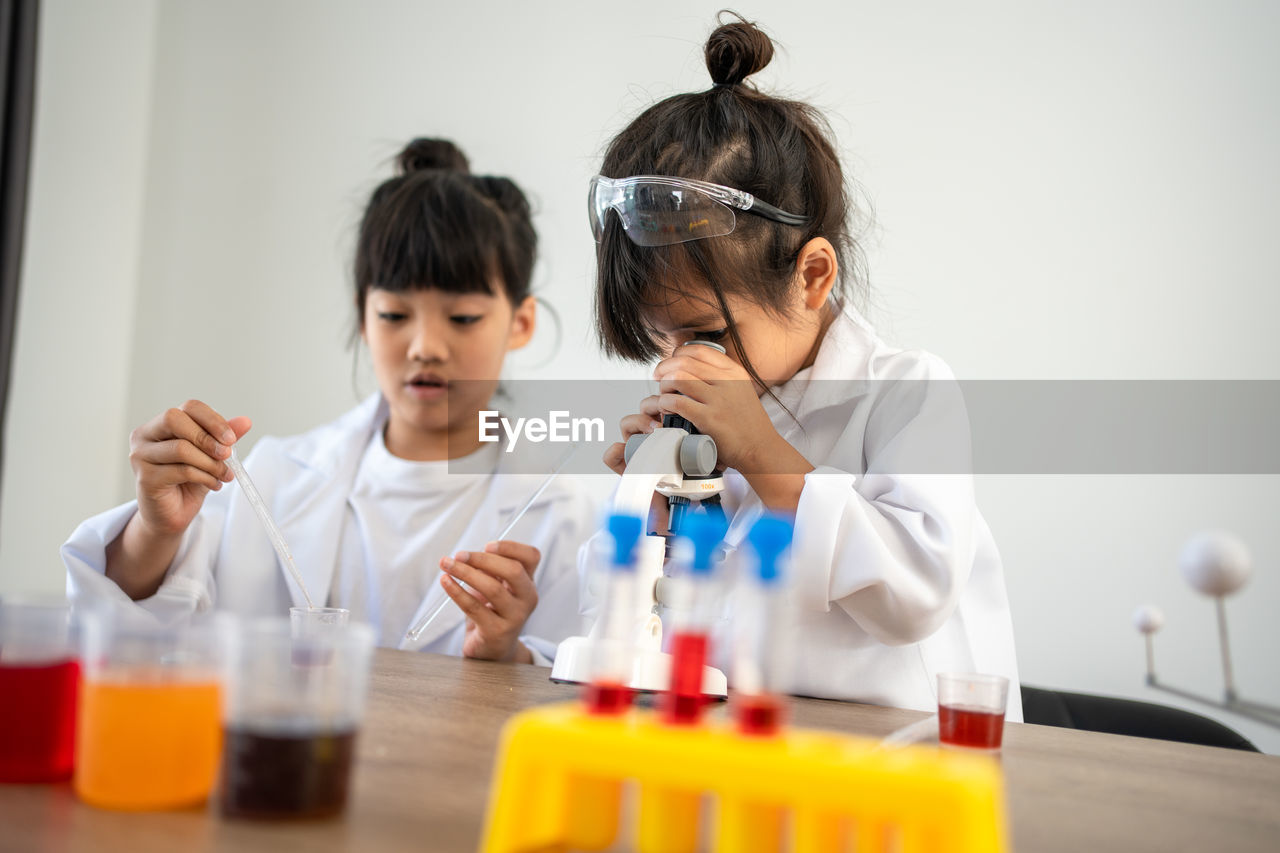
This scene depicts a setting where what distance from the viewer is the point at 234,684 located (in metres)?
0.49

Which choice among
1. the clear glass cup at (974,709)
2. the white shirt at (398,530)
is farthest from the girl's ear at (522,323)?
the clear glass cup at (974,709)

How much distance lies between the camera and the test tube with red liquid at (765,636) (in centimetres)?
43

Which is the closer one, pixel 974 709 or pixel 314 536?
pixel 974 709

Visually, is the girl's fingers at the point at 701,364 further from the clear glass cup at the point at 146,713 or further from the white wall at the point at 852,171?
the white wall at the point at 852,171

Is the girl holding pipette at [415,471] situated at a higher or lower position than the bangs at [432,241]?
lower

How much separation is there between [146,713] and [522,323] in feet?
4.76

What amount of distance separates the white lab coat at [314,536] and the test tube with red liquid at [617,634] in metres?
0.93

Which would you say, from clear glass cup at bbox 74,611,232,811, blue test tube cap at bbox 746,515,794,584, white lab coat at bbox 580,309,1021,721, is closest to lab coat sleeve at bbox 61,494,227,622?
white lab coat at bbox 580,309,1021,721

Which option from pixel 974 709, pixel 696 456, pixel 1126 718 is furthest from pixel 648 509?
pixel 1126 718

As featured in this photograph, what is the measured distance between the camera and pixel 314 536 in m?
1.62

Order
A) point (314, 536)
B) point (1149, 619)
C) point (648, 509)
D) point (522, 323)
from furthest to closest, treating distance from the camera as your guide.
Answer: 1. point (1149, 619)
2. point (522, 323)
3. point (314, 536)
4. point (648, 509)

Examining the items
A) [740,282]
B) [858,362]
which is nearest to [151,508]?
[740,282]

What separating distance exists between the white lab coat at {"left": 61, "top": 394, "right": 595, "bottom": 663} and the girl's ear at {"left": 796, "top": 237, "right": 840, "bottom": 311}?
597 mm

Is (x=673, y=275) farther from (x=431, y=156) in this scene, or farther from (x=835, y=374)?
(x=431, y=156)
